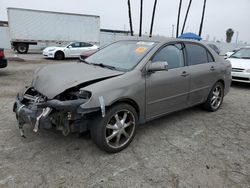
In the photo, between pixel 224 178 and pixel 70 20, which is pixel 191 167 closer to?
pixel 224 178

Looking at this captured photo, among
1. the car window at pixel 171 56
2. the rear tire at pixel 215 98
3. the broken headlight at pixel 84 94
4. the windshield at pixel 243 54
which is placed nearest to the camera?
the broken headlight at pixel 84 94

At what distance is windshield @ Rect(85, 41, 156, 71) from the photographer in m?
3.51

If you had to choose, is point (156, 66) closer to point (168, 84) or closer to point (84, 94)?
point (168, 84)

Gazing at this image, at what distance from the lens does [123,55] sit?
378cm

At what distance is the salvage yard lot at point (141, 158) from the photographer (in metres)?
2.59

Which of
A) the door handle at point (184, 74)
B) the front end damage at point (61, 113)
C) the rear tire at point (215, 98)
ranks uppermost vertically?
the door handle at point (184, 74)

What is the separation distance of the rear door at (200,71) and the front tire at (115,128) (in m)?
1.65

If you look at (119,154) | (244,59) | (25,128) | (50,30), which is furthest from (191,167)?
(50,30)

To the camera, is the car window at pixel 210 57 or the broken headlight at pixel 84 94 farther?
the car window at pixel 210 57

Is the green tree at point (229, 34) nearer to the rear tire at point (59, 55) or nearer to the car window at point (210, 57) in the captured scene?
the rear tire at point (59, 55)

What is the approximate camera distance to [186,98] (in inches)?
167

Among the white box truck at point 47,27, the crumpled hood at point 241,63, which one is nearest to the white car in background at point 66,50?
the white box truck at point 47,27

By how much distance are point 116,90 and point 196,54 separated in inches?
92.3

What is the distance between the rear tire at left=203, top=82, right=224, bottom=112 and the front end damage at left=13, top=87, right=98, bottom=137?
3130 millimetres
